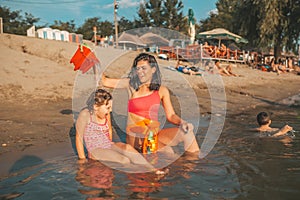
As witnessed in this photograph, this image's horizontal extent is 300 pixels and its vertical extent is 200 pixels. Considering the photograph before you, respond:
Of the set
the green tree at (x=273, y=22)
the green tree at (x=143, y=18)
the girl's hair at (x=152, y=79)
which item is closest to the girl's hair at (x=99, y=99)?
the girl's hair at (x=152, y=79)

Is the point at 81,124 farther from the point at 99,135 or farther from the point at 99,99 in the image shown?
the point at 99,99

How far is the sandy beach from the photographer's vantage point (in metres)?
5.61

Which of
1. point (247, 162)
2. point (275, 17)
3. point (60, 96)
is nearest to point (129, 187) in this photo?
point (247, 162)

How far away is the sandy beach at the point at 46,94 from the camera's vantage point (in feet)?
18.4

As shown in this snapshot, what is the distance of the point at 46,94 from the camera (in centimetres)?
905

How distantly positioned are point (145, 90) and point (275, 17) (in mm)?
24162

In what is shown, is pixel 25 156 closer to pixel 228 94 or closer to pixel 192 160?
pixel 192 160

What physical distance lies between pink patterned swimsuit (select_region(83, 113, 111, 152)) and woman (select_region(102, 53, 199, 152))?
0.41 metres

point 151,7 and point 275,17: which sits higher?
point 151,7

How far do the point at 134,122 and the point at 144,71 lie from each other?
0.74m

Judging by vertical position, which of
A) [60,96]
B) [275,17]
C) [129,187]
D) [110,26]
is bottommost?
[129,187]

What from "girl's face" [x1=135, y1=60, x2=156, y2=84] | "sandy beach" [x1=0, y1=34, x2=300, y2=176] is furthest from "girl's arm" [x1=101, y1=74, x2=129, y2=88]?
"sandy beach" [x1=0, y1=34, x2=300, y2=176]

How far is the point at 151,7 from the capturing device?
57.4 metres

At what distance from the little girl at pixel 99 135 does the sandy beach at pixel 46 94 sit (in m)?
1.07
